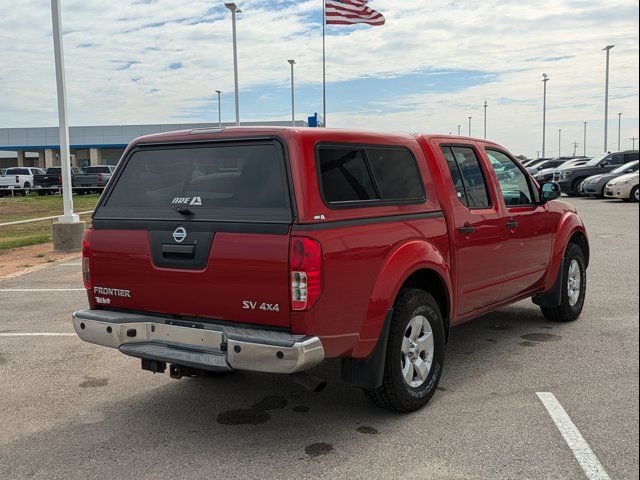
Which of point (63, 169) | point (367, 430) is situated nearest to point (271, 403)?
point (367, 430)

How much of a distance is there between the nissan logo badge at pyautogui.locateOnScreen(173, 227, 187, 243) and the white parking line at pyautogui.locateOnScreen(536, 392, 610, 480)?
8.51 ft

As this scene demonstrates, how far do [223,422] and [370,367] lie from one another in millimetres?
1083

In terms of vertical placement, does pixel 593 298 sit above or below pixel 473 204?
below

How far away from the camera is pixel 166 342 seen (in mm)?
4078

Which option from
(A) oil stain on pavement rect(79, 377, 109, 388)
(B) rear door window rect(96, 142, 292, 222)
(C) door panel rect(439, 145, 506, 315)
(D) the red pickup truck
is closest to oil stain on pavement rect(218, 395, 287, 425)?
(D) the red pickup truck

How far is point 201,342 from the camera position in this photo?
3.91 metres

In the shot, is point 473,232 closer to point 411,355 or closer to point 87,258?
point 411,355

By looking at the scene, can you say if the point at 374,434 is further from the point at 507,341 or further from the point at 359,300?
the point at 507,341

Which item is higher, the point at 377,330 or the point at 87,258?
the point at 87,258

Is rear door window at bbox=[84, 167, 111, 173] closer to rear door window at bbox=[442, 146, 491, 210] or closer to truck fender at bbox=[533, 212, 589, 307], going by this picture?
truck fender at bbox=[533, 212, 589, 307]

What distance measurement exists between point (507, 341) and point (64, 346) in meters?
4.21

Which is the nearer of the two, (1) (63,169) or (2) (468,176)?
(2) (468,176)

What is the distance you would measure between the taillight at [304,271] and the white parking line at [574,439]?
1714 millimetres

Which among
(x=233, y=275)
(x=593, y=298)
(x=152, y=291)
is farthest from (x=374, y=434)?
(x=593, y=298)
